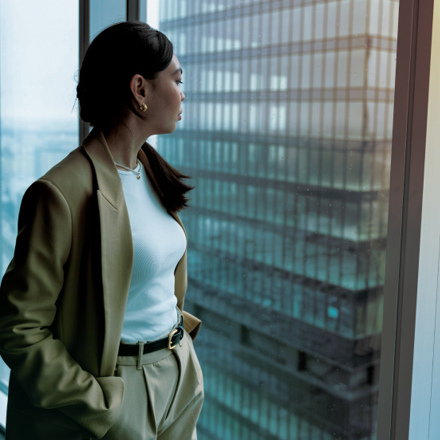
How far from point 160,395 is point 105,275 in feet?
1.05

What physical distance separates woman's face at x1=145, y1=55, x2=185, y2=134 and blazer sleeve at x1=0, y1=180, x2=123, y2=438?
0.90 feet

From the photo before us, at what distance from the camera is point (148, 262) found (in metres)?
1.12

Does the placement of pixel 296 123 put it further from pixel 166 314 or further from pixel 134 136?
pixel 166 314

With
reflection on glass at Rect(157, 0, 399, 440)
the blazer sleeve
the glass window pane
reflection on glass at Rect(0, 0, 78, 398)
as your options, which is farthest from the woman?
reflection on glass at Rect(0, 0, 78, 398)

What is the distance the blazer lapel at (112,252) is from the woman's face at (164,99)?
15 cm

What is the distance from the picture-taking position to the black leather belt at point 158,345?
1.13m

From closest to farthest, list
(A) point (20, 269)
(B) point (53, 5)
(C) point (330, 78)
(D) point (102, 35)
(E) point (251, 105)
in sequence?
(A) point (20, 269)
(D) point (102, 35)
(C) point (330, 78)
(E) point (251, 105)
(B) point (53, 5)

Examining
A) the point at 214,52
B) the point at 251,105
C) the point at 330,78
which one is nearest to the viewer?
the point at 330,78

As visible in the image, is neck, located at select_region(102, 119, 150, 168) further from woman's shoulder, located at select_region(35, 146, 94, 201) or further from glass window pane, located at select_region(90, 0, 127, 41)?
glass window pane, located at select_region(90, 0, 127, 41)

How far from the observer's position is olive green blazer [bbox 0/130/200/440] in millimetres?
1001

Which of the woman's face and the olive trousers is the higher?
the woman's face

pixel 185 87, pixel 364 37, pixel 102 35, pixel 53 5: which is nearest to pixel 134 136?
pixel 102 35

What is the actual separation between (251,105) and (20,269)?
0.87 m

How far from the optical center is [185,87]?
1.86m
